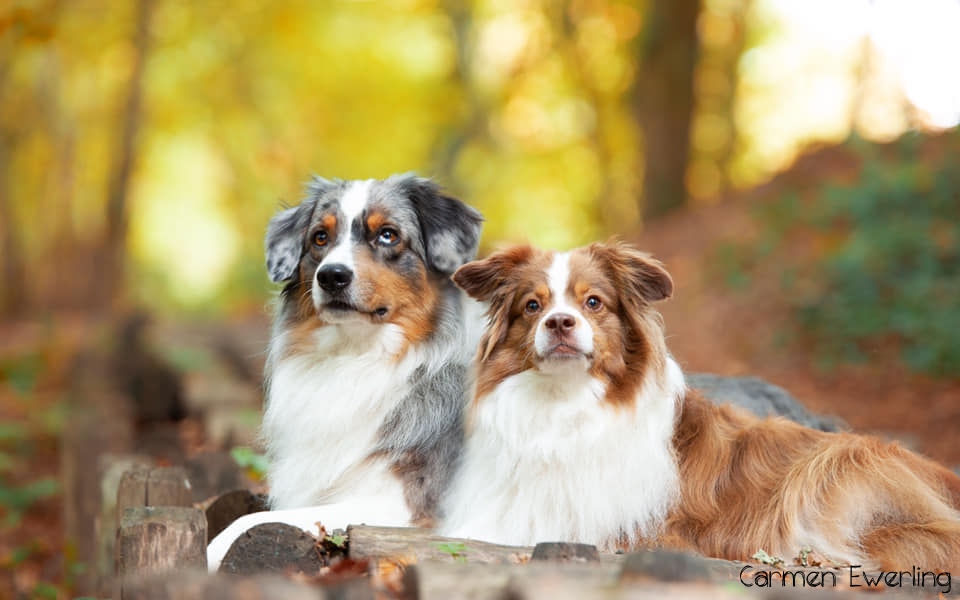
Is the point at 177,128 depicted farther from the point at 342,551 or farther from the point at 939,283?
the point at 342,551

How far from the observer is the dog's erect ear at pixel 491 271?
461 centimetres

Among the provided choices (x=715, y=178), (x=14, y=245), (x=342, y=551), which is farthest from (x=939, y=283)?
(x=14, y=245)

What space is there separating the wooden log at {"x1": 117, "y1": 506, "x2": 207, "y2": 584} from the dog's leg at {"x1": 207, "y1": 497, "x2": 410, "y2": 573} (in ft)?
1.03

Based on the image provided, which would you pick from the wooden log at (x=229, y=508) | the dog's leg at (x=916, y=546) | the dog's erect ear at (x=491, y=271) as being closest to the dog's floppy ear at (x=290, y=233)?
the dog's erect ear at (x=491, y=271)

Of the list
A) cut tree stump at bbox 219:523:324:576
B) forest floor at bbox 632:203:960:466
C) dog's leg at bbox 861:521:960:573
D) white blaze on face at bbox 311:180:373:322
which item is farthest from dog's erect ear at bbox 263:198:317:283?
forest floor at bbox 632:203:960:466

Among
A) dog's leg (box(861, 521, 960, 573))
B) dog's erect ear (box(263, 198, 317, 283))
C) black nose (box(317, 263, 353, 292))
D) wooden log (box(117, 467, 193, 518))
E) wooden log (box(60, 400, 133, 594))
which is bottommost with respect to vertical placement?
wooden log (box(60, 400, 133, 594))

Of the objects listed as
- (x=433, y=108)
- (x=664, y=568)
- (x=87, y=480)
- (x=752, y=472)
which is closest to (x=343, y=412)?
(x=752, y=472)

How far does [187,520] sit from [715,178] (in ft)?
63.7

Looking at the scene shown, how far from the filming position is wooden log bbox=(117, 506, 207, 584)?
398 cm

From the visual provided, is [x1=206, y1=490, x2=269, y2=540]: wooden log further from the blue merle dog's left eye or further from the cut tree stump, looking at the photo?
the blue merle dog's left eye

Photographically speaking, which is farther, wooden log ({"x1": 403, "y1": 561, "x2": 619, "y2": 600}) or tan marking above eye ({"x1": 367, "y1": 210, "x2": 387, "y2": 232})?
tan marking above eye ({"x1": 367, "y1": 210, "x2": 387, "y2": 232})

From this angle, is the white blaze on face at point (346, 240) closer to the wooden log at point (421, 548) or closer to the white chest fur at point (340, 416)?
the white chest fur at point (340, 416)

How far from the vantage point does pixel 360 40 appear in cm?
2444

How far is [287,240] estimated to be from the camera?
16.9 ft
